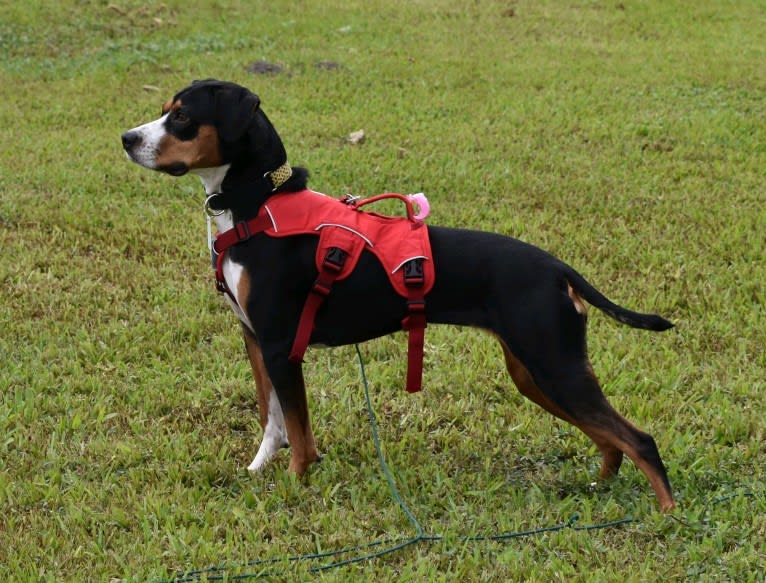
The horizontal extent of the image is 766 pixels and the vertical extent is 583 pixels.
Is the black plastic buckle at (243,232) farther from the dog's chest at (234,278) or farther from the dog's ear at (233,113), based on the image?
the dog's ear at (233,113)

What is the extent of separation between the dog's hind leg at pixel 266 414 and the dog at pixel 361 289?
0.26m

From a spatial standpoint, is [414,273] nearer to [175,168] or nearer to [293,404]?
[293,404]

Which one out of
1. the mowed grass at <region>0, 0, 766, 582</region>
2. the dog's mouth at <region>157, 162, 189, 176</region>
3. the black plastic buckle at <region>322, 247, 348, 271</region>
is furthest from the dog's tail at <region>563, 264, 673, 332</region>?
the dog's mouth at <region>157, 162, 189, 176</region>

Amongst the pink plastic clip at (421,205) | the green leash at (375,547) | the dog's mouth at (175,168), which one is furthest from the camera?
the pink plastic clip at (421,205)

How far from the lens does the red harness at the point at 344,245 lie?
396 centimetres

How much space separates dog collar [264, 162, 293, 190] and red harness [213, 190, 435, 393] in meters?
0.05

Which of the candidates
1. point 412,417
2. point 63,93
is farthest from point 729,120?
point 63,93

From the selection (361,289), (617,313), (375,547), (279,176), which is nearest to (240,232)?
(279,176)

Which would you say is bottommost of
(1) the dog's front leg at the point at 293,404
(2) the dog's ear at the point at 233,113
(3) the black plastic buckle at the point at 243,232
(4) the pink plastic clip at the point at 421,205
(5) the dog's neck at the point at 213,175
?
(1) the dog's front leg at the point at 293,404

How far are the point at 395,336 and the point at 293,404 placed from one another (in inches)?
69.3

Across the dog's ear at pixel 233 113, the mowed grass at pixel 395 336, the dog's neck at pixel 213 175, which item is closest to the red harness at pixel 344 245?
the dog's neck at pixel 213 175

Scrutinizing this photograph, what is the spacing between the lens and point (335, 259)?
13.1 feet

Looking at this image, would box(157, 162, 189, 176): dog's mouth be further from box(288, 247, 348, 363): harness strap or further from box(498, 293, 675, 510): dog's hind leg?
box(498, 293, 675, 510): dog's hind leg

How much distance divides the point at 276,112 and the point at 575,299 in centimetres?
657
